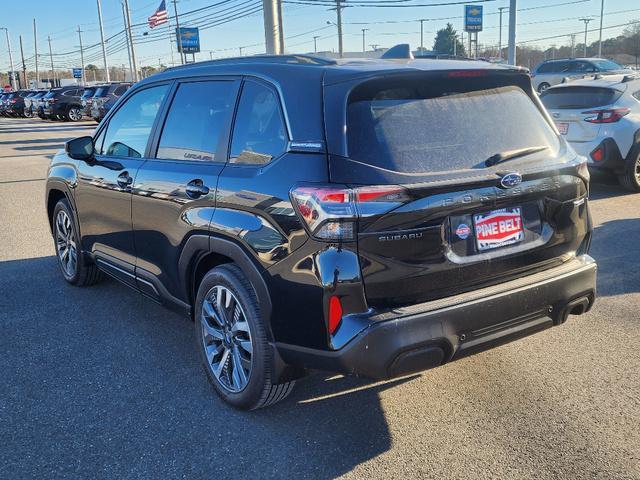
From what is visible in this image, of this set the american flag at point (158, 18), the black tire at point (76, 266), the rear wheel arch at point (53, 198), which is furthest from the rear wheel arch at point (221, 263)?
the american flag at point (158, 18)

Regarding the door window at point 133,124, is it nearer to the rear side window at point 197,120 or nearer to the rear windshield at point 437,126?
the rear side window at point 197,120

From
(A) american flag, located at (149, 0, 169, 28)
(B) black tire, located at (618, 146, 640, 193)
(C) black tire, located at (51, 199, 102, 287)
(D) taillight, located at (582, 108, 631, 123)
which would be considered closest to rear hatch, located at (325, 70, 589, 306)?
(C) black tire, located at (51, 199, 102, 287)

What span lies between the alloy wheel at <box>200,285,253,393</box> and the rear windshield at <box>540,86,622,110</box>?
766 centimetres

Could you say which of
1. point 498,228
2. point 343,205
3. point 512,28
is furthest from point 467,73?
point 512,28

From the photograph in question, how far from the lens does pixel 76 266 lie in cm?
546

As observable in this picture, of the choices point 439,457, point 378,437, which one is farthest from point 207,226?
point 439,457

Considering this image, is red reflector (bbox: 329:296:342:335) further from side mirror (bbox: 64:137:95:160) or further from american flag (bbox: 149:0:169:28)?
american flag (bbox: 149:0:169:28)

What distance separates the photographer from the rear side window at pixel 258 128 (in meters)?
3.14

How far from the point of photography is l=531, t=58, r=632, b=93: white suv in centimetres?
2545

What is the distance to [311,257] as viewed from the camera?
2.79 m

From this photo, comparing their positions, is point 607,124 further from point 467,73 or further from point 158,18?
point 158,18

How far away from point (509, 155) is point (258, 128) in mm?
1292

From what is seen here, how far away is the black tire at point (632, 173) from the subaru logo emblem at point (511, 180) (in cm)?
690

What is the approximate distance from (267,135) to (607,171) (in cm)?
756
